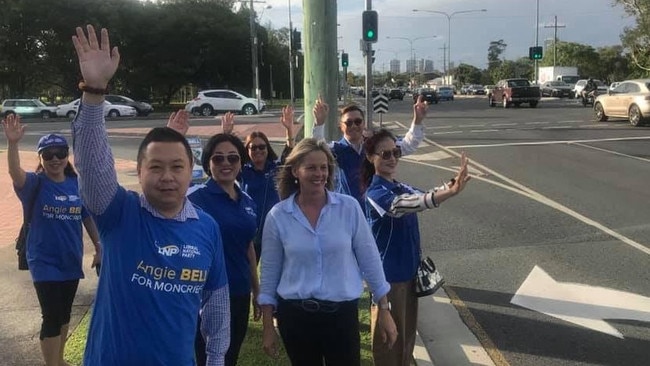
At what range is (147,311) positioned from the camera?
2324 mm

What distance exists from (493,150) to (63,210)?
1448 centimetres

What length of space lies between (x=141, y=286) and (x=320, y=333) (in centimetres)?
114

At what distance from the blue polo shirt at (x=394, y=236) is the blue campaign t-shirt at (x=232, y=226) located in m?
0.76

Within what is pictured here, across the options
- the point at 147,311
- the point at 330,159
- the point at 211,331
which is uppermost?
the point at 330,159

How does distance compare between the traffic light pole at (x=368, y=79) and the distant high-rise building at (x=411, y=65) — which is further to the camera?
the distant high-rise building at (x=411, y=65)

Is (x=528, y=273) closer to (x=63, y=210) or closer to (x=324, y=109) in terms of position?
(x=324, y=109)

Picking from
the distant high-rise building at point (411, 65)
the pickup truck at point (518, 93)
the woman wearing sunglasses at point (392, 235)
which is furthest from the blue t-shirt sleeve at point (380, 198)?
the distant high-rise building at point (411, 65)

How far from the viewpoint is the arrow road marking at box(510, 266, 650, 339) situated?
5.39 m

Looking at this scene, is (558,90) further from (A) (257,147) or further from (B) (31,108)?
(A) (257,147)

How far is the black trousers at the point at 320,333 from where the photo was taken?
315 cm

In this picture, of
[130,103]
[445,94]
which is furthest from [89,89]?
[445,94]

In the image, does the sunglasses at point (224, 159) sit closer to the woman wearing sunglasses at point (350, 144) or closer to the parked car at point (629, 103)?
the woman wearing sunglasses at point (350, 144)

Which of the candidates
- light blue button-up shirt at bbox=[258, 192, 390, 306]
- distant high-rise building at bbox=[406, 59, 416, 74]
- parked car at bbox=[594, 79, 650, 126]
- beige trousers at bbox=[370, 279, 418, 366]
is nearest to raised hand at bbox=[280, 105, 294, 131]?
beige trousers at bbox=[370, 279, 418, 366]

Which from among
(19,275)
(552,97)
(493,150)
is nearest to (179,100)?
(552,97)
